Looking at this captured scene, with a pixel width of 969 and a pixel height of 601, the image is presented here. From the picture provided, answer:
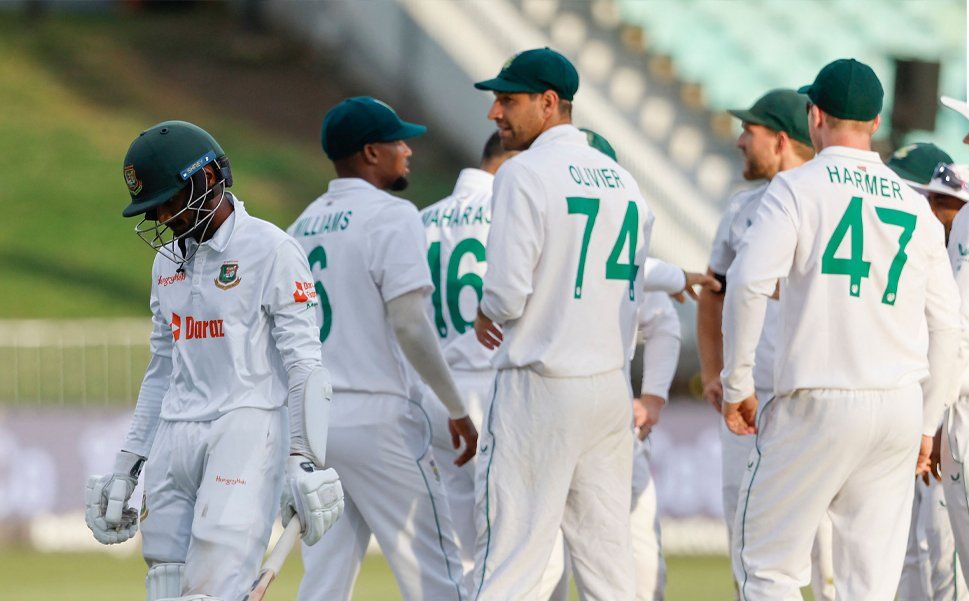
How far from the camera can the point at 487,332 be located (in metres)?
6.29

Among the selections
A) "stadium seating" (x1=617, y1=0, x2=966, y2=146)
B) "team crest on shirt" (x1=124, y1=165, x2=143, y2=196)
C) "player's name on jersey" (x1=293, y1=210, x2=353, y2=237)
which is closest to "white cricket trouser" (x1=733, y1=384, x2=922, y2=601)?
"player's name on jersey" (x1=293, y1=210, x2=353, y2=237)

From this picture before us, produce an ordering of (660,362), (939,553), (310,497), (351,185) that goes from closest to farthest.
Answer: (310,497) → (351,185) → (939,553) → (660,362)

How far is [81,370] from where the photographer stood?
44.7 feet

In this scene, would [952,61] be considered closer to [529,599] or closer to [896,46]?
[896,46]

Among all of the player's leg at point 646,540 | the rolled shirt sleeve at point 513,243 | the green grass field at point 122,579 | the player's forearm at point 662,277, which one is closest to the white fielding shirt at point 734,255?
the player's forearm at point 662,277

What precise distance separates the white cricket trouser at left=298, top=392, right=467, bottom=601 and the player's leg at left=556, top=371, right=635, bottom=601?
2.27 feet

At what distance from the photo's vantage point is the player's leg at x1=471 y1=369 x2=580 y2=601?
19.7 ft

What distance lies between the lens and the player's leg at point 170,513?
201 inches

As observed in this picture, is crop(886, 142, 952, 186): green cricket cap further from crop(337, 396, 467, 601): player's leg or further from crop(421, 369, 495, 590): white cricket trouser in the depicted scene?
crop(337, 396, 467, 601): player's leg

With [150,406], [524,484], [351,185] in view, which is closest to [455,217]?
[351,185]

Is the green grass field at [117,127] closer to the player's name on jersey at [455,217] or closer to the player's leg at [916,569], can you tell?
the player's name on jersey at [455,217]

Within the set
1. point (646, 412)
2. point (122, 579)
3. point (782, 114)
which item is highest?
point (782, 114)

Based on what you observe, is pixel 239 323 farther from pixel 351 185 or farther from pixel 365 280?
pixel 351 185

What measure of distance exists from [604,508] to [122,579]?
5.82 metres
